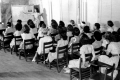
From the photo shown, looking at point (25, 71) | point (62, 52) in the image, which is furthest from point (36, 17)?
point (62, 52)

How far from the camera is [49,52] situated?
19.5ft

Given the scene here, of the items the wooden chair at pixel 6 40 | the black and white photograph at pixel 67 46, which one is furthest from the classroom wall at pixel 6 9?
the wooden chair at pixel 6 40

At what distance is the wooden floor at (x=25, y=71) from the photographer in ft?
18.1

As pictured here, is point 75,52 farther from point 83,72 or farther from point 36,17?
point 36,17

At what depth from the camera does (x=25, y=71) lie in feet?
19.7

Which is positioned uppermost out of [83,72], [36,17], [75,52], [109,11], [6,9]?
[6,9]

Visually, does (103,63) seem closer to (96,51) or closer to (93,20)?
(96,51)

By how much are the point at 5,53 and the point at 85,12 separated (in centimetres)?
420

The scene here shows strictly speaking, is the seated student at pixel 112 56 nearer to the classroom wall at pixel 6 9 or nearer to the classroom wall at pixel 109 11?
the classroom wall at pixel 109 11

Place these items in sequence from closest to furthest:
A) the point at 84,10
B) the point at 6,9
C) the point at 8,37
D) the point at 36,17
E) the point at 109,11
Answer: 1. the point at 8,37
2. the point at 109,11
3. the point at 84,10
4. the point at 36,17
5. the point at 6,9

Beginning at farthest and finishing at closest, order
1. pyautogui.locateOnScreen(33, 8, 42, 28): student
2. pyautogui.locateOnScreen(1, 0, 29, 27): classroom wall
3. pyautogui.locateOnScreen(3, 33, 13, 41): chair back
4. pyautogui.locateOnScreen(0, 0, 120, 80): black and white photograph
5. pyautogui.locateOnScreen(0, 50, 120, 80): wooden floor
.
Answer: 1. pyautogui.locateOnScreen(1, 0, 29, 27): classroom wall
2. pyautogui.locateOnScreen(33, 8, 42, 28): student
3. pyautogui.locateOnScreen(3, 33, 13, 41): chair back
4. pyautogui.locateOnScreen(0, 50, 120, 80): wooden floor
5. pyautogui.locateOnScreen(0, 0, 120, 80): black and white photograph

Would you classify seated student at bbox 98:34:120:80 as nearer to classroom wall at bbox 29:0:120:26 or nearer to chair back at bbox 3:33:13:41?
classroom wall at bbox 29:0:120:26

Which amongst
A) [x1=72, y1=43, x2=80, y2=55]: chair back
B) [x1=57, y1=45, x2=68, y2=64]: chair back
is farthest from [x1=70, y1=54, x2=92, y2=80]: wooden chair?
[x1=72, y1=43, x2=80, y2=55]: chair back

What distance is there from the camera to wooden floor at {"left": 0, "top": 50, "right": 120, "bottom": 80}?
5.51m
